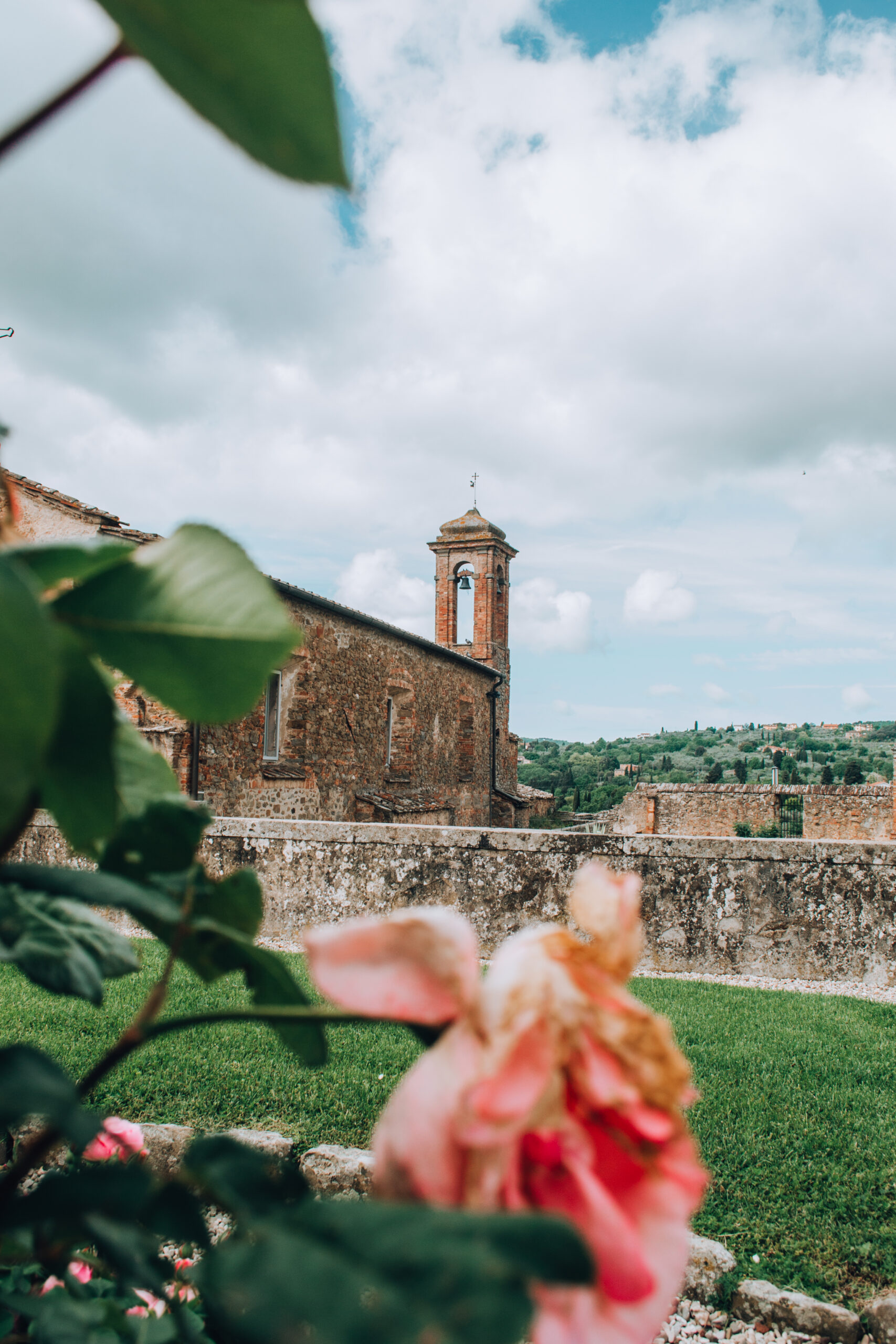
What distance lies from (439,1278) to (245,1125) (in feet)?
13.0

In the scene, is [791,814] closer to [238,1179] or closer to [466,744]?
[466,744]

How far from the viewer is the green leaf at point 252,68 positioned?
0.32m

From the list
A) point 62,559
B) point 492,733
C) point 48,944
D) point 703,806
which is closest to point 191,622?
point 62,559

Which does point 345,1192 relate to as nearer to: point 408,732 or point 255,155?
point 255,155

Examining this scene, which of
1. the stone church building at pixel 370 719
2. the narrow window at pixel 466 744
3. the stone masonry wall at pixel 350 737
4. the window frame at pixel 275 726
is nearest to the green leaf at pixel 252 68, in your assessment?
the stone church building at pixel 370 719

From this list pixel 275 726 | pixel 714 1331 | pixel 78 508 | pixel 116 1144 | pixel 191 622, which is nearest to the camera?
pixel 191 622

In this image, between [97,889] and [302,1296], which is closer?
[302,1296]

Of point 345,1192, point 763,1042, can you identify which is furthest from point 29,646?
point 763,1042

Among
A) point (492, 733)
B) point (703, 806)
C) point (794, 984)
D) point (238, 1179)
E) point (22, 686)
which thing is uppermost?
point (492, 733)

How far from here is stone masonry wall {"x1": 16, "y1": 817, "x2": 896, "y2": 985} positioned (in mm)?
6863

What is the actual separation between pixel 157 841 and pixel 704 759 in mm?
A: 60644

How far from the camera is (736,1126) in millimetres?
3697

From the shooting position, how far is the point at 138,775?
20.6 inches

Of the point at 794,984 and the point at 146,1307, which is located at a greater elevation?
the point at 146,1307
